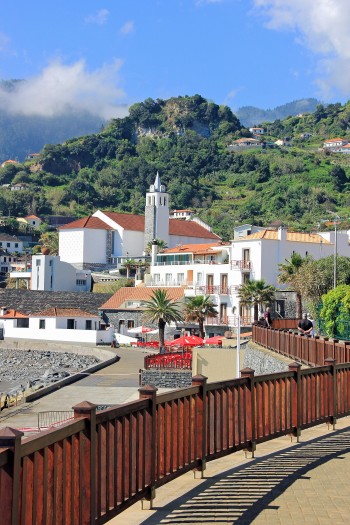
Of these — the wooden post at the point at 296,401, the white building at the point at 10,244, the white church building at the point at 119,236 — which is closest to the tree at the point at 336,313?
the wooden post at the point at 296,401

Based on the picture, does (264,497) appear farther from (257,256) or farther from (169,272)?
(169,272)

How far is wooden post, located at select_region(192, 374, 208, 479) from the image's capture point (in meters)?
8.81

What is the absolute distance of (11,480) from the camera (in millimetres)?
5086

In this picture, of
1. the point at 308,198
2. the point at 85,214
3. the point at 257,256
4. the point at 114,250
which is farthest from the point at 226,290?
the point at 85,214

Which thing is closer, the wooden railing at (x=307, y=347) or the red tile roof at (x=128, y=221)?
the wooden railing at (x=307, y=347)

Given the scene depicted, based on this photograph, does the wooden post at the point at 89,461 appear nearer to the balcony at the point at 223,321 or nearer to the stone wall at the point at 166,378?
the stone wall at the point at 166,378

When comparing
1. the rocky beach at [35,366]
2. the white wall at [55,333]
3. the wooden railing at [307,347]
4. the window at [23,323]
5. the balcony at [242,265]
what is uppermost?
the balcony at [242,265]

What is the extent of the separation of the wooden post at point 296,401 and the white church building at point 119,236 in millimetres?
91430

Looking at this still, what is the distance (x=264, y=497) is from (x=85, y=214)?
175087 mm

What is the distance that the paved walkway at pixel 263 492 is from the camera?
7.28 meters

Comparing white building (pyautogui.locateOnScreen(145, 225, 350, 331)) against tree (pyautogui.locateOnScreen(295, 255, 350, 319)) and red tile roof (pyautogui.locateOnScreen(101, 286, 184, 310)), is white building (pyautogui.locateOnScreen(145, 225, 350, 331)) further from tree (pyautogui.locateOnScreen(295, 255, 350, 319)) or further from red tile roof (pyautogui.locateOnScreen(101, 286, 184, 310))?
tree (pyautogui.locateOnScreen(295, 255, 350, 319))

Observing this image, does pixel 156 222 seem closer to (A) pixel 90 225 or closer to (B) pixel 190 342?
(A) pixel 90 225

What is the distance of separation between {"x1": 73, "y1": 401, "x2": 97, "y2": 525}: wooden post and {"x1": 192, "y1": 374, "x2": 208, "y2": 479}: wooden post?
2.46 meters

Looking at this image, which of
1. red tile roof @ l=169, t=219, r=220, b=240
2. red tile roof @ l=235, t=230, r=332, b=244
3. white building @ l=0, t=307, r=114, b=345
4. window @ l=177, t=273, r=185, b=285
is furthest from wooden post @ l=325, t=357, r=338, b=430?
red tile roof @ l=169, t=219, r=220, b=240
